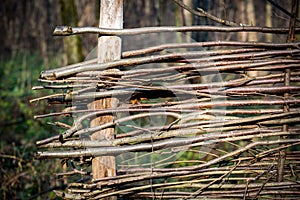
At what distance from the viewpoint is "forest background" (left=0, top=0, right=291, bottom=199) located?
4.03 meters

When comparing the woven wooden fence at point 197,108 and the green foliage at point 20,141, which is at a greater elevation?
the woven wooden fence at point 197,108

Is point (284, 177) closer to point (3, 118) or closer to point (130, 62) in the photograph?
point (130, 62)

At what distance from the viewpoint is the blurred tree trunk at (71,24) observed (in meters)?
5.77

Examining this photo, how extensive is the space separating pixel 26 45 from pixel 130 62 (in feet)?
41.6

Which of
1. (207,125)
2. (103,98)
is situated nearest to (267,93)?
(207,125)

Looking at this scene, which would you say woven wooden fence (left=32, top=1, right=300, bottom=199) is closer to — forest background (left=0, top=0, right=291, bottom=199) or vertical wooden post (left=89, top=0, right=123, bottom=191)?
vertical wooden post (left=89, top=0, right=123, bottom=191)

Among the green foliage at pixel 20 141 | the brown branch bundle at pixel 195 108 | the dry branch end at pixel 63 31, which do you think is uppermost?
the dry branch end at pixel 63 31

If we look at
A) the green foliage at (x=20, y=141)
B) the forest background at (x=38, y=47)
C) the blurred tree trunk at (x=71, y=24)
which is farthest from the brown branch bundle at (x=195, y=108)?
the blurred tree trunk at (x=71, y=24)

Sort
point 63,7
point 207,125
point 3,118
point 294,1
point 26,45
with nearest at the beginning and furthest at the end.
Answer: point 294,1 → point 207,125 → point 63,7 → point 3,118 → point 26,45

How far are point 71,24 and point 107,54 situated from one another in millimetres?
3622

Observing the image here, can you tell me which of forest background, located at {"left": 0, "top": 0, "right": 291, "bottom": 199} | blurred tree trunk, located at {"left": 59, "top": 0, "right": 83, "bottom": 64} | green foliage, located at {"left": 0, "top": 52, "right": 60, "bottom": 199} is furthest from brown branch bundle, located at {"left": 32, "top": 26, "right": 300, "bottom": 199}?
blurred tree trunk, located at {"left": 59, "top": 0, "right": 83, "bottom": 64}

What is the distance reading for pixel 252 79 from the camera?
240 centimetres

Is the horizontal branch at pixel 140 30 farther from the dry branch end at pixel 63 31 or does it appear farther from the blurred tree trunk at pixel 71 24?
the blurred tree trunk at pixel 71 24

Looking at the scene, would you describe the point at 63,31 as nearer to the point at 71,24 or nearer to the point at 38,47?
the point at 71,24
